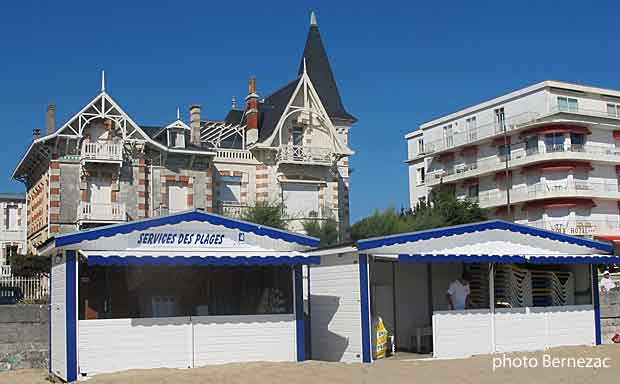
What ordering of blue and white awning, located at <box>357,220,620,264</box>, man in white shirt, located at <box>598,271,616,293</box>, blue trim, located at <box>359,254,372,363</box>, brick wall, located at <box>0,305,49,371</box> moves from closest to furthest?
blue trim, located at <box>359,254,372,363</box> < blue and white awning, located at <box>357,220,620,264</box> < brick wall, located at <box>0,305,49,371</box> < man in white shirt, located at <box>598,271,616,293</box>

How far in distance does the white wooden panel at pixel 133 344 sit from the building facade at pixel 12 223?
37.2m

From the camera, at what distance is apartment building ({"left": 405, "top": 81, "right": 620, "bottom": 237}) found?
50.6 m

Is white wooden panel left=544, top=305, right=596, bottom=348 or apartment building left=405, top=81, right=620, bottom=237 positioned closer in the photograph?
white wooden panel left=544, top=305, right=596, bottom=348

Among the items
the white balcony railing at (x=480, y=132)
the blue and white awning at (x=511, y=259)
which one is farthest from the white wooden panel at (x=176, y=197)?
the white balcony railing at (x=480, y=132)

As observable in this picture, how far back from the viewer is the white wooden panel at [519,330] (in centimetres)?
1820

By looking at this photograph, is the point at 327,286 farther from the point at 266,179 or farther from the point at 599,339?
the point at 266,179

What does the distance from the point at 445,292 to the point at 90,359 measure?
921 centimetres

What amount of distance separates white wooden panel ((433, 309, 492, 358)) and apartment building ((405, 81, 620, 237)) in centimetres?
3352

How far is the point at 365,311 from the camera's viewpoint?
16.7 m

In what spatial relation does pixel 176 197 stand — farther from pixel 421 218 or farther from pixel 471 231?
pixel 471 231

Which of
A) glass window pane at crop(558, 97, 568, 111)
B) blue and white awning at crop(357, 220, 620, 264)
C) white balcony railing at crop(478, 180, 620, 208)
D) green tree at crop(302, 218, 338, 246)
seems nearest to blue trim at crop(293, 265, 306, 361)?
blue and white awning at crop(357, 220, 620, 264)

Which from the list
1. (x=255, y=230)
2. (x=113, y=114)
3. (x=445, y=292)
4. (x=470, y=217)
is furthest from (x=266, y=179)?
(x=255, y=230)

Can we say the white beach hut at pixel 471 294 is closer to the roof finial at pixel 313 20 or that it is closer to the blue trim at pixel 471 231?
the blue trim at pixel 471 231

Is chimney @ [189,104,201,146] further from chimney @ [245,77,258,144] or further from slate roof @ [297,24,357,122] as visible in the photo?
slate roof @ [297,24,357,122]
